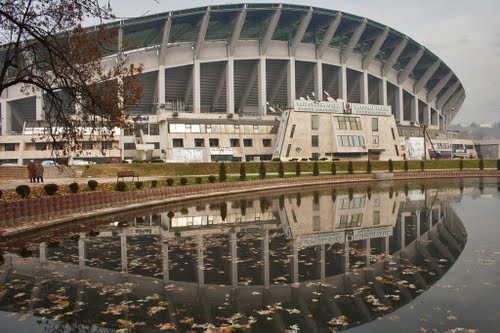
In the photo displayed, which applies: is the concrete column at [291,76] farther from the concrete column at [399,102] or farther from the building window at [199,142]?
the concrete column at [399,102]

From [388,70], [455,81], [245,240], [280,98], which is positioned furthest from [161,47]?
[455,81]

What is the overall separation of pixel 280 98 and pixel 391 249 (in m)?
75.4

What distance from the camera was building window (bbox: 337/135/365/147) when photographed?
61438 millimetres

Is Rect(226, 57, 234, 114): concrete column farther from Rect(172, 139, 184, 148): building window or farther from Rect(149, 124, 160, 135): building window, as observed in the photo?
Rect(149, 124, 160, 135): building window

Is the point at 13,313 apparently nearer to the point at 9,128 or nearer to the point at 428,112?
the point at 9,128

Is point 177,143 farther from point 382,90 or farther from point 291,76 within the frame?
point 382,90

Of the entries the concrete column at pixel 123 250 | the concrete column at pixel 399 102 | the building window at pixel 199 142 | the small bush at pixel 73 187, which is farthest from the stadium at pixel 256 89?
the concrete column at pixel 123 250

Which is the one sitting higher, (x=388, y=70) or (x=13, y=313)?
(x=388, y=70)

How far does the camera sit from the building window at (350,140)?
61.4 m

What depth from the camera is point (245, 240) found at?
12.5 m

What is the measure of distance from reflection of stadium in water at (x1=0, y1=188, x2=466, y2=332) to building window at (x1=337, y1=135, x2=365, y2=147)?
45848 millimetres

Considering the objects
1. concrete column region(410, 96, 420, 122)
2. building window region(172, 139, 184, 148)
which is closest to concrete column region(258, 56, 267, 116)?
building window region(172, 139, 184, 148)

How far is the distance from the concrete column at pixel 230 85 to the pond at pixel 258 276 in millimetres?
55557

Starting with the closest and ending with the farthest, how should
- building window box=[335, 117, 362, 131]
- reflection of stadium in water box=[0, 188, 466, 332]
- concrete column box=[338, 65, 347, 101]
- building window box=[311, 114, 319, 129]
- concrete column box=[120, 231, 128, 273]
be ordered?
reflection of stadium in water box=[0, 188, 466, 332] → concrete column box=[120, 231, 128, 273] → building window box=[311, 114, 319, 129] → building window box=[335, 117, 362, 131] → concrete column box=[338, 65, 347, 101]
